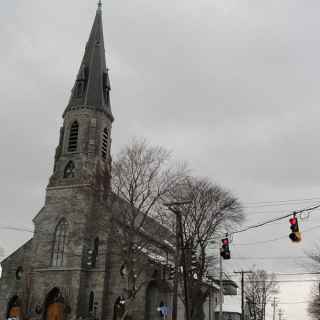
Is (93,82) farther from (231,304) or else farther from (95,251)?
(231,304)

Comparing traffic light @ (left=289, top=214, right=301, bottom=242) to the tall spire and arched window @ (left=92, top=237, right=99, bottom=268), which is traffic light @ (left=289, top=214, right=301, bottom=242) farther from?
the tall spire

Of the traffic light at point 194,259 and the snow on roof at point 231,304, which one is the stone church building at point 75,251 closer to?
the traffic light at point 194,259

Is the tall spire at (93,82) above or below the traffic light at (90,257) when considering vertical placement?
above

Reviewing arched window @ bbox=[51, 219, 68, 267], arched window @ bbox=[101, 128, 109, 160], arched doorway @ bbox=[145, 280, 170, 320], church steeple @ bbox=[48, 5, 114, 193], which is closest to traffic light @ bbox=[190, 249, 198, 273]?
arched doorway @ bbox=[145, 280, 170, 320]

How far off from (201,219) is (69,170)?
1600cm

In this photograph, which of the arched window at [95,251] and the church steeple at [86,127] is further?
the church steeple at [86,127]

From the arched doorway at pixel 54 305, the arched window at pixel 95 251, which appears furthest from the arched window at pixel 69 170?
the arched doorway at pixel 54 305

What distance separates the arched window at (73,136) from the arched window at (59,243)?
7.56 m

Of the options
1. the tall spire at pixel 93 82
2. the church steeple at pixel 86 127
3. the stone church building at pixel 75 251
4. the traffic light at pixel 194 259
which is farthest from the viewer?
the tall spire at pixel 93 82

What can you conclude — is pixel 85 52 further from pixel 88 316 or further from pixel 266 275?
pixel 266 275

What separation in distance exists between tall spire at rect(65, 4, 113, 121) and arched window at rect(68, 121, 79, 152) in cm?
198

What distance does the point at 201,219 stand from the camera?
36094 mm

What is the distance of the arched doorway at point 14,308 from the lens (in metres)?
41.3

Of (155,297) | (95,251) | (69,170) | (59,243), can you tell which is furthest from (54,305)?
(69,170)
